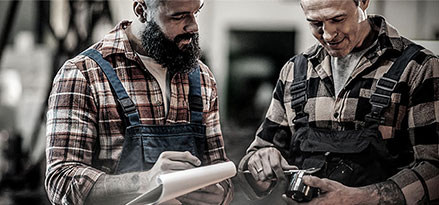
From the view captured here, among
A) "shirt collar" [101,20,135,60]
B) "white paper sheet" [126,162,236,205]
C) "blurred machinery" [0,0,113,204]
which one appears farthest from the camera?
"blurred machinery" [0,0,113,204]

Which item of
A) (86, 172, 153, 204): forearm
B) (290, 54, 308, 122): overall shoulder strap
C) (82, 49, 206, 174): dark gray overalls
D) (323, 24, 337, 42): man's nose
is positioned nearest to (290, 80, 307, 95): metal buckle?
(290, 54, 308, 122): overall shoulder strap

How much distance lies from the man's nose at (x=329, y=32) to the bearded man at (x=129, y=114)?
0.71 feet

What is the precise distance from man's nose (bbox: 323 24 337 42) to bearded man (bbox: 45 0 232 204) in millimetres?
218

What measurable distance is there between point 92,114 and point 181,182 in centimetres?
20

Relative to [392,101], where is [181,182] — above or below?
below

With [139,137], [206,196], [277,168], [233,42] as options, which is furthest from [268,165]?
[233,42]

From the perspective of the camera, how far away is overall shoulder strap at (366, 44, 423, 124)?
102 centimetres

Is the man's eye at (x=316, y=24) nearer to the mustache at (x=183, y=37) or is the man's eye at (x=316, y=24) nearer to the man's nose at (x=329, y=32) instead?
the man's nose at (x=329, y=32)

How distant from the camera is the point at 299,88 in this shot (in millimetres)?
1096

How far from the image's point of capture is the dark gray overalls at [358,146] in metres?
1.03

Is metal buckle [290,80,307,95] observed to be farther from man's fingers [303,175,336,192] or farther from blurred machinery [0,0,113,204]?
blurred machinery [0,0,113,204]

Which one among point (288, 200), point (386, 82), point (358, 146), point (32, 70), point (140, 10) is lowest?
point (32, 70)

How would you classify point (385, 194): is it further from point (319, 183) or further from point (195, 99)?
point (195, 99)

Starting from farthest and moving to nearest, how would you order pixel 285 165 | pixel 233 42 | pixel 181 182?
pixel 233 42 < pixel 285 165 < pixel 181 182
